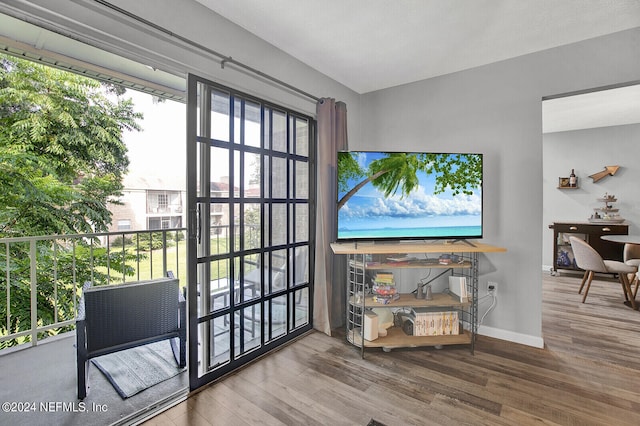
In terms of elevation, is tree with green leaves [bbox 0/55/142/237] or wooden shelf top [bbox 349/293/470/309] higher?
tree with green leaves [bbox 0/55/142/237]

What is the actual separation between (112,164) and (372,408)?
4.53 metres

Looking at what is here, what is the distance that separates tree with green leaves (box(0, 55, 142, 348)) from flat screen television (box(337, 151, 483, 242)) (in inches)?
98.2

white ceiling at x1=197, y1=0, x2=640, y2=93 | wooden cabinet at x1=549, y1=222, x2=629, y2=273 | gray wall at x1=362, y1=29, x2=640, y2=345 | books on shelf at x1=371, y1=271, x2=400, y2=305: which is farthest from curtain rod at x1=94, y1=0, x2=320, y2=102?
wooden cabinet at x1=549, y1=222, x2=629, y2=273

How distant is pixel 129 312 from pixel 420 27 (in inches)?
109

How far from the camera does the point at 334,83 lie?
3.02 m

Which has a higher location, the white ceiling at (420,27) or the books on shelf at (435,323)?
the white ceiling at (420,27)

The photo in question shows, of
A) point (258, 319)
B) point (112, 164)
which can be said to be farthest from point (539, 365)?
point (112, 164)

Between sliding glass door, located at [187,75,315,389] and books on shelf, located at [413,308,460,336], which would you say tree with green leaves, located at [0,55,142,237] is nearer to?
sliding glass door, located at [187,75,315,389]

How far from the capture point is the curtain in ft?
8.86

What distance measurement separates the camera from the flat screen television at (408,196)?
2510 mm

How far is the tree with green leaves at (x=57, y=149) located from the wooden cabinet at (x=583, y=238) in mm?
6944

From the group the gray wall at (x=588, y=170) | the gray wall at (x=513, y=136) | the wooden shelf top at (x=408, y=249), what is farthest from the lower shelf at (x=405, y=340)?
the gray wall at (x=588, y=170)

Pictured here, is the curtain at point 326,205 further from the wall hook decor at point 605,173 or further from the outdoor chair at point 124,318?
the wall hook decor at point 605,173

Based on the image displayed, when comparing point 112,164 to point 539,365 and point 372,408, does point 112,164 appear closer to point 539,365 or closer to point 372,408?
point 372,408
